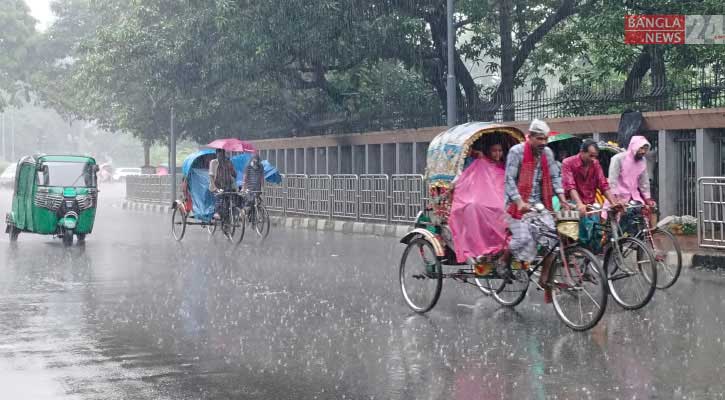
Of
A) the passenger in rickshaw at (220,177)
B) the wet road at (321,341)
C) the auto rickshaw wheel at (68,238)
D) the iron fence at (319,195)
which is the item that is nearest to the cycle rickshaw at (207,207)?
the passenger in rickshaw at (220,177)

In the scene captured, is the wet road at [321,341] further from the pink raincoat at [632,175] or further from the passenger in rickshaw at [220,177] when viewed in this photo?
the passenger in rickshaw at [220,177]

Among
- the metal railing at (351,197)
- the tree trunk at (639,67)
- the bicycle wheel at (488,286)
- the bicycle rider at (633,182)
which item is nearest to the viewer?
the bicycle wheel at (488,286)

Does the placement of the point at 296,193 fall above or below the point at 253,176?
below

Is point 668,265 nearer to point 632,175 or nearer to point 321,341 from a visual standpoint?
point 632,175

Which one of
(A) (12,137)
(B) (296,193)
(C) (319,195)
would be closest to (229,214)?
(C) (319,195)

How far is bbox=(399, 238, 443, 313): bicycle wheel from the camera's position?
1010cm

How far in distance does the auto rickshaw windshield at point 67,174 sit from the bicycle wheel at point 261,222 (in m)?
3.08

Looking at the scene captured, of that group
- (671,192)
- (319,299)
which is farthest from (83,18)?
(319,299)

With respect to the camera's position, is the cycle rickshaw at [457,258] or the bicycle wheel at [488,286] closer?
the cycle rickshaw at [457,258]

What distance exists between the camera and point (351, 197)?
26.6 metres

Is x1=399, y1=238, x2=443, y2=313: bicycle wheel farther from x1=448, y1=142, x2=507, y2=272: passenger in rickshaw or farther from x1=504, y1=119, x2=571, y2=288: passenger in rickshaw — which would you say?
x1=504, y1=119, x2=571, y2=288: passenger in rickshaw

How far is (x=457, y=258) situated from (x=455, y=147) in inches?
40.8

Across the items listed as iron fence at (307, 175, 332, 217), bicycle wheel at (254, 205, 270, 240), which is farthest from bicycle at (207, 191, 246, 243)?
iron fence at (307, 175, 332, 217)

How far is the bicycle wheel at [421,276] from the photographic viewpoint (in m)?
10.1
